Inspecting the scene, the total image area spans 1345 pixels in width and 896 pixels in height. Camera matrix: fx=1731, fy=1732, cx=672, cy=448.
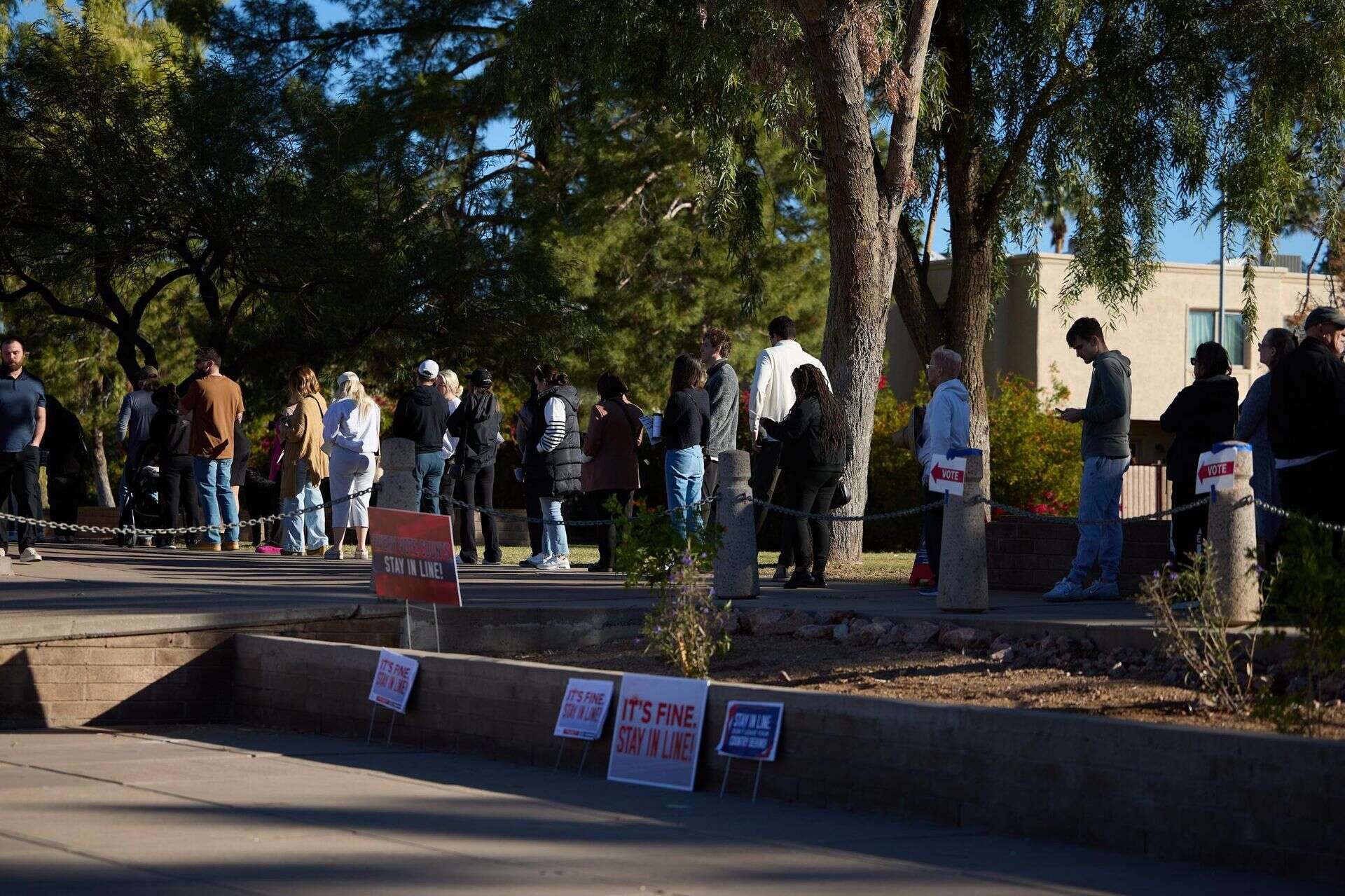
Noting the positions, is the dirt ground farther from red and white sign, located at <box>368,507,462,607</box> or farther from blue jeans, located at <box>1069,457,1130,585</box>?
blue jeans, located at <box>1069,457,1130,585</box>

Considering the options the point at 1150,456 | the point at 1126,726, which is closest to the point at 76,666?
the point at 1126,726

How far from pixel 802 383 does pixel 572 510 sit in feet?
38.9

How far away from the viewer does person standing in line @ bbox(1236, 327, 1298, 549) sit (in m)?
11.3

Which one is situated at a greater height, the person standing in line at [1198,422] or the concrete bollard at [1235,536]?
the person standing in line at [1198,422]

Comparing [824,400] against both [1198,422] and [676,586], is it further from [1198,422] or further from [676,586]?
[676,586]

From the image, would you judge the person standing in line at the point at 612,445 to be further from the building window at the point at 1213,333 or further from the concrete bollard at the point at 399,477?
the building window at the point at 1213,333

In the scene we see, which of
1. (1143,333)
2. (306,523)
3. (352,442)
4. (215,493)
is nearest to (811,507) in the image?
(352,442)

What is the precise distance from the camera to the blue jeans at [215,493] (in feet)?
60.4

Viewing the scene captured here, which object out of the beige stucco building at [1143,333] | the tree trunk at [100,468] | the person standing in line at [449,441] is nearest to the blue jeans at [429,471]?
the person standing in line at [449,441]

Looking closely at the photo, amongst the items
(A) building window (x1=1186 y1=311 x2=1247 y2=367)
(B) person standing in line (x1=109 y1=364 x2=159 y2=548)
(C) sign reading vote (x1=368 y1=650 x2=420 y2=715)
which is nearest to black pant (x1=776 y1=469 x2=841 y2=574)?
(C) sign reading vote (x1=368 y1=650 x2=420 y2=715)

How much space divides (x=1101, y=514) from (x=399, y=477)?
4867 millimetres

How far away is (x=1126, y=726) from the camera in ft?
21.1

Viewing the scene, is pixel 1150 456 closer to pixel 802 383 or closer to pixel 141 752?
pixel 802 383

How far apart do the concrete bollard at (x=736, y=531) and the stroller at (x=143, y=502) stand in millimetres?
10421
